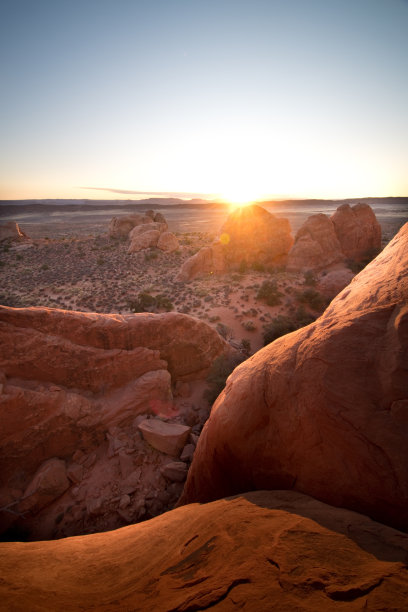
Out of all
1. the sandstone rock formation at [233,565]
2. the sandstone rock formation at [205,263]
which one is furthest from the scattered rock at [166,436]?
the sandstone rock formation at [205,263]

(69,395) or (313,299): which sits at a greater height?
(313,299)

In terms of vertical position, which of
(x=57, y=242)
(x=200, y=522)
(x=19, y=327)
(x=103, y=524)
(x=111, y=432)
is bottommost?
(x=103, y=524)

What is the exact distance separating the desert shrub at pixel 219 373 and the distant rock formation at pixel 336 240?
15425mm

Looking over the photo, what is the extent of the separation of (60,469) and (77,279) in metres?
19.9

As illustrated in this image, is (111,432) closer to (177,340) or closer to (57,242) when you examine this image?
(177,340)

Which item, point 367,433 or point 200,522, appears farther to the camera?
point 200,522

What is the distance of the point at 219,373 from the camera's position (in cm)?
873

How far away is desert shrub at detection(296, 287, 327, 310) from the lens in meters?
16.5

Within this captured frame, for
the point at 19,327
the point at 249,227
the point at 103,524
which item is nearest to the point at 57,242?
the point at 249,227

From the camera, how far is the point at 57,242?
3481 cm

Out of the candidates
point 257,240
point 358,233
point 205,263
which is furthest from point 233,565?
point 358,233

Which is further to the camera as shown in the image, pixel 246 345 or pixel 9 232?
pixel 9 232

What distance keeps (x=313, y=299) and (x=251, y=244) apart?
878 centimetres

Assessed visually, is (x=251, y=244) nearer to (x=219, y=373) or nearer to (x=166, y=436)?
(x=219, y=373)
